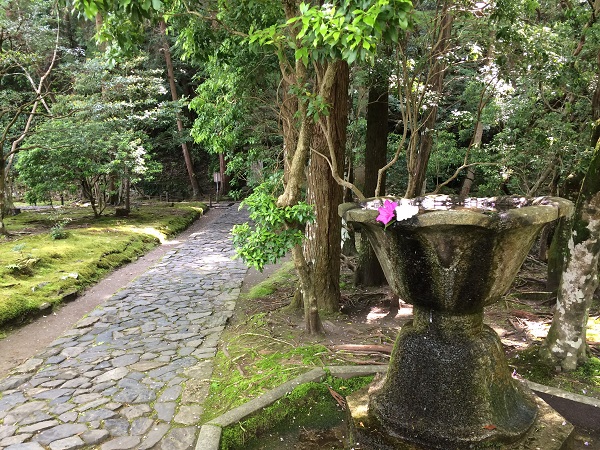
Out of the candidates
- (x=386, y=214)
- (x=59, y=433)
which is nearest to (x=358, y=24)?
(x=386, y=214)

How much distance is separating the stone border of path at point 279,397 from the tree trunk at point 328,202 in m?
2.26

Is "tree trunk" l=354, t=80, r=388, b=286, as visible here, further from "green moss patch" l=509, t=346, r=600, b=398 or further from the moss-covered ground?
the moss-covered ground

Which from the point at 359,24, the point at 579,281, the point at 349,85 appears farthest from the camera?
the point at 349,85

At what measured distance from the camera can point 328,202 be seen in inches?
261

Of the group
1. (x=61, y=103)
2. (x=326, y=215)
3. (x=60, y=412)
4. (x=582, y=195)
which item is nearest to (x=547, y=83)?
(x=582, y=195)

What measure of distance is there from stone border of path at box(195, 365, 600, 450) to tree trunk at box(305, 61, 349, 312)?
226 cm

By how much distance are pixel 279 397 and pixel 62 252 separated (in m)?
8.33

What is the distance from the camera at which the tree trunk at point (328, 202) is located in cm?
645

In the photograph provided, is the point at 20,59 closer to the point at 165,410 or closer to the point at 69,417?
the point at 69,417

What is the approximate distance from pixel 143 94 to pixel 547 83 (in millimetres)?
16666

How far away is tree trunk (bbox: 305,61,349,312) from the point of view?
21.2 ft

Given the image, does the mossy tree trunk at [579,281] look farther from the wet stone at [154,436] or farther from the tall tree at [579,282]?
the wet stone at [154,436]

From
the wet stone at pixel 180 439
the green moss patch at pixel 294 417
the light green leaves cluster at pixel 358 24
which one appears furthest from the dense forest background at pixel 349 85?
the wet stone at pixel 180 439

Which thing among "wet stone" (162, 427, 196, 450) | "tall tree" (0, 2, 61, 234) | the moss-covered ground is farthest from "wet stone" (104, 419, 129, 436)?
"tall tree" (0, 2, 61, 234)
